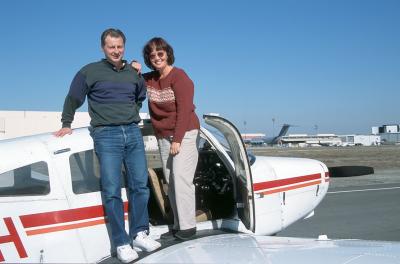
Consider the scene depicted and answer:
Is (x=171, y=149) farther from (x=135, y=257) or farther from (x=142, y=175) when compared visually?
(x=135, y=257)

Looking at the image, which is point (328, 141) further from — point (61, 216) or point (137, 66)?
point (61, 216)

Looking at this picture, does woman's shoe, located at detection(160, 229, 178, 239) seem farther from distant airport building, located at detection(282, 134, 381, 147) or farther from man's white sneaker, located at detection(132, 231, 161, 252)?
distant airport building, located at detection(282, 134, 381, 147)

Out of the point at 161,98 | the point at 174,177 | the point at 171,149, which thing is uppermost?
the point at 161,98

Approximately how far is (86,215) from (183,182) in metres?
0.94

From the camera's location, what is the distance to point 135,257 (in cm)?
402

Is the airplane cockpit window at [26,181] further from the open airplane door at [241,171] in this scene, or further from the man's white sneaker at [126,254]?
the open airplane door at [241,171]

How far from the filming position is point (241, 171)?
16.2 feet

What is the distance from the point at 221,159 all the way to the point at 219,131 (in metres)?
0.33

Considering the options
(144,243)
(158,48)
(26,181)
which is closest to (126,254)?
(144,243)


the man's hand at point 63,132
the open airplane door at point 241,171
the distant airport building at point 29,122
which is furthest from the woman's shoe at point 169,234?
the distant airport building at point 29,122

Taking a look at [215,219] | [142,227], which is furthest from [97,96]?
[215,219]

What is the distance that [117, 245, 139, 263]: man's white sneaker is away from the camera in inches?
156

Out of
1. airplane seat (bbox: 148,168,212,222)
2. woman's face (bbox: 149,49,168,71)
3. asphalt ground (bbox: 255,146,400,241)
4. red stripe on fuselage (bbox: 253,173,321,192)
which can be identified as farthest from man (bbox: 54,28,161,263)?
asphalt ground (bbox: 255,146,400,241)

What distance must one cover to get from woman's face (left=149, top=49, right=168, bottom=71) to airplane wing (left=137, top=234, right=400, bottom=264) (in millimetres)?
1715
